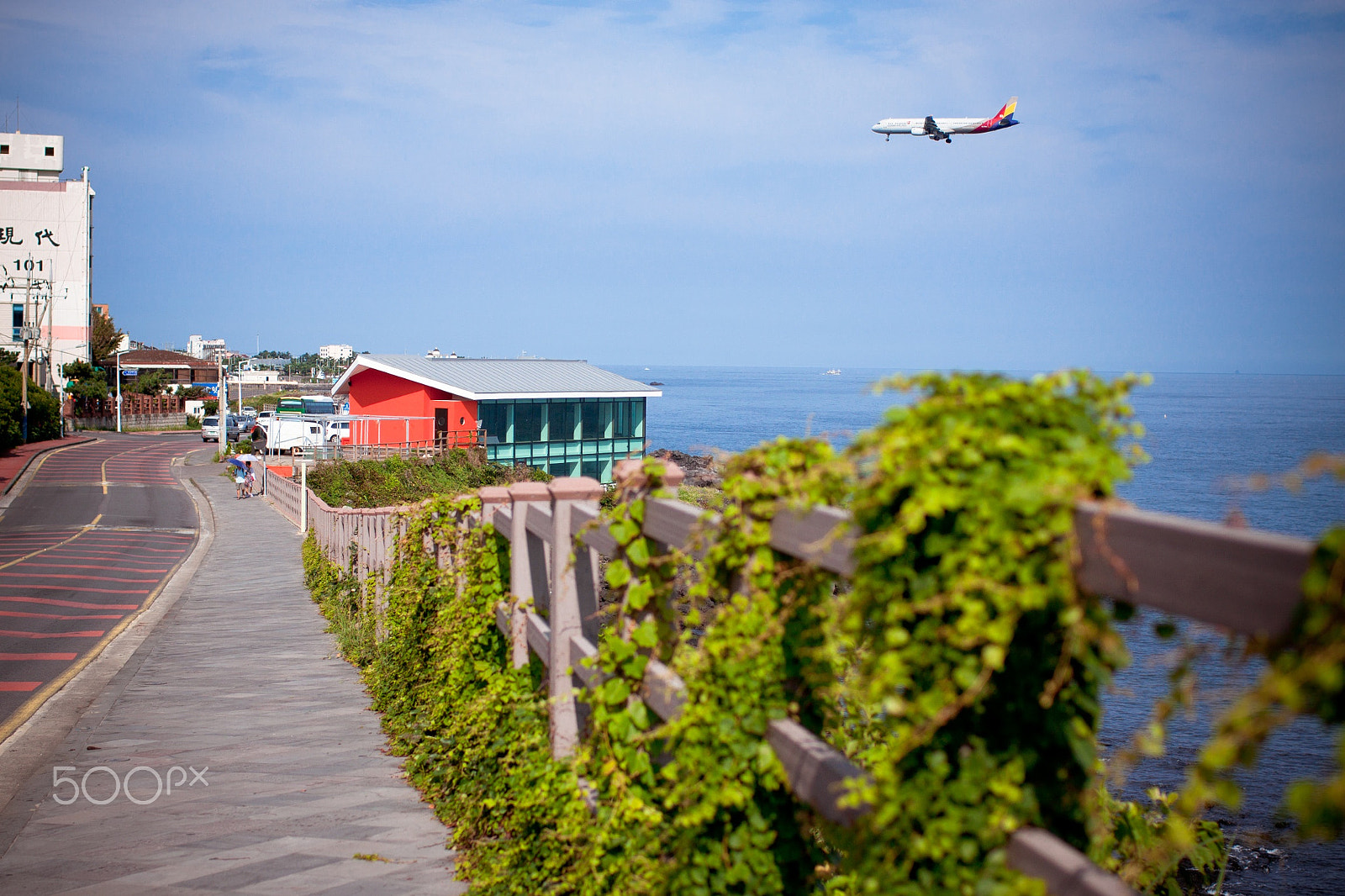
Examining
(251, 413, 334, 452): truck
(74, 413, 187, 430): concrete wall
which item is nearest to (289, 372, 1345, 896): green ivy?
(251, 413, 334, 452): truck

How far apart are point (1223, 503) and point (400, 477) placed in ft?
122

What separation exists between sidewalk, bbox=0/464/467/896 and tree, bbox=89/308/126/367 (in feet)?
292

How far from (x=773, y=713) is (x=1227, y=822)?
1582cm

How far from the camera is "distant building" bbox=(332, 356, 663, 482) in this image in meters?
A: 41.3

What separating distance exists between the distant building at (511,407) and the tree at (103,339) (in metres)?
54.0

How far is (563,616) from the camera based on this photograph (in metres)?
4.23

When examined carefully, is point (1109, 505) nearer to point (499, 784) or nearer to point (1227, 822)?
point (499, 784)

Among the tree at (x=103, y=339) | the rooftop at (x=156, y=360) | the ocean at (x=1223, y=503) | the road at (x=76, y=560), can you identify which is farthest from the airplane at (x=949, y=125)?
the rooftop at (x=156, y=360)

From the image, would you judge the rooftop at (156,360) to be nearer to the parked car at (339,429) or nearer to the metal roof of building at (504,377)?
the parked car at (339,429)

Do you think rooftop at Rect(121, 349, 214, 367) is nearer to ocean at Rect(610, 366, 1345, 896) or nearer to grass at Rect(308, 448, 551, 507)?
ocean at Rect(610, 366, 1345, 896)

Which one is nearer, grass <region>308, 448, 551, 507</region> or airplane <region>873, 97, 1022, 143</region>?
grass <region>308, 448, 551, 507</region>

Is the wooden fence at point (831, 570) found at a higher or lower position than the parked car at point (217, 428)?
higher


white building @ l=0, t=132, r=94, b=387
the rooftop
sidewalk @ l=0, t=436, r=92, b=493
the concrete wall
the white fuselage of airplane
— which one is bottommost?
the concrete wall

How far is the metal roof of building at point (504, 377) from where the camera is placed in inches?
1628
